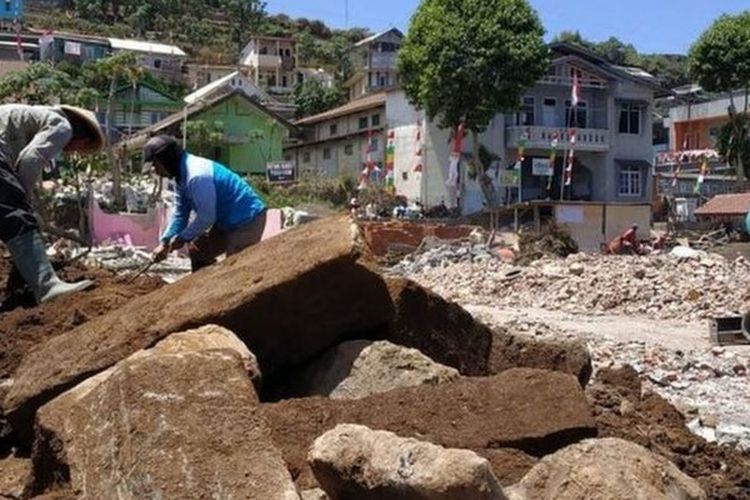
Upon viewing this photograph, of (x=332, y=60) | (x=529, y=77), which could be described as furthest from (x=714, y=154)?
(x=332, y=60)

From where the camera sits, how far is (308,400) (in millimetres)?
4320

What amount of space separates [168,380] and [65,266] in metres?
3.73

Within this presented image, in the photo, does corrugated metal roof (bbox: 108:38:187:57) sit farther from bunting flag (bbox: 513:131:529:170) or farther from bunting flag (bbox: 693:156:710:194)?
bunting flag (bbox: 693:156:710:194)

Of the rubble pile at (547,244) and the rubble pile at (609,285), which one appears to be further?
the rubble pile at (547,244)

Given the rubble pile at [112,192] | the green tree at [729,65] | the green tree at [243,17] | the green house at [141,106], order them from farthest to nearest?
1. the green tree at [243,17]
2. the green house at [141,106]
3. the green tree at [729,65]
4. the rubble pile at [112,192]

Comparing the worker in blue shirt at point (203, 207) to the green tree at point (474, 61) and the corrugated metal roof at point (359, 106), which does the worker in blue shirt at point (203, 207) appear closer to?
the green tree at point (474, 61)

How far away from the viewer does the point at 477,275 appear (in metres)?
22.3

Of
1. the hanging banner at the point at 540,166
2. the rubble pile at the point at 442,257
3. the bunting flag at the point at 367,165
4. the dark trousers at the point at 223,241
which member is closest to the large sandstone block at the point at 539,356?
the dark trousers at the point at 223,241

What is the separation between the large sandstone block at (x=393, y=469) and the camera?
304cm

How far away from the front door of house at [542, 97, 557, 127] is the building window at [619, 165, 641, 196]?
4.04 meters

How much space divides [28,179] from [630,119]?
45269 mm

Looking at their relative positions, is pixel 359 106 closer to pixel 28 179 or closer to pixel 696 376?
pixel 696 376

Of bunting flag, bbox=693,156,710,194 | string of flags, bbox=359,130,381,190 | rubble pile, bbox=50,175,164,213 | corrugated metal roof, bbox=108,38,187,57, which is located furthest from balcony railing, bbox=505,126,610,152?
corrugated metal roof, bbox=108,38,187,57

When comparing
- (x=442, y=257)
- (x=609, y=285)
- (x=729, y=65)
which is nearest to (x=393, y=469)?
(x=609, y=285)
